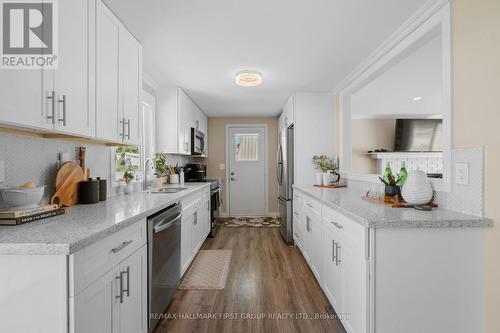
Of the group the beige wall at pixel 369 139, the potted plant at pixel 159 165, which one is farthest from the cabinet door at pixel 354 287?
the beige wall at pixel 369 139

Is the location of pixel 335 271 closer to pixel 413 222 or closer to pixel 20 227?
pixel 413 222

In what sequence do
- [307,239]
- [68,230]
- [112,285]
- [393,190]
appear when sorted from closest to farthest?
[68,230] < [112,285] < [393,190] < [307,239]

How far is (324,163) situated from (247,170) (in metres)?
2.50

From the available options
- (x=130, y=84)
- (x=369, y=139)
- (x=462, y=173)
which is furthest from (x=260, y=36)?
(x=369, y=139)

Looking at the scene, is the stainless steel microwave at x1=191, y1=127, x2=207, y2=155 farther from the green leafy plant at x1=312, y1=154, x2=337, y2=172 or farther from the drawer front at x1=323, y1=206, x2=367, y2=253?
the drawer front at x1=323, y1=206, x2=367, y2=253

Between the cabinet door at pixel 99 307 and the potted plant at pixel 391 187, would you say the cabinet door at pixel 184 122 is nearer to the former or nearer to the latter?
the cabinet door at pixel 99 307

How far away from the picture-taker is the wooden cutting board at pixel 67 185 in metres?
1.62

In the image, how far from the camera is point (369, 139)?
17.8ft

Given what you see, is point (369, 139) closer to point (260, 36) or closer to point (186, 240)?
point (260, 36)

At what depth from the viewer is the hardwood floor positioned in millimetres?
1830

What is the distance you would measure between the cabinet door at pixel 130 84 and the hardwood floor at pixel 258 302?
1500mm

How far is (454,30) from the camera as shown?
1523 millimetres

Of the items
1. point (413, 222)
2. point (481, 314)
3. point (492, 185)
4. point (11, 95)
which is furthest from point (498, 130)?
point (11, 95)

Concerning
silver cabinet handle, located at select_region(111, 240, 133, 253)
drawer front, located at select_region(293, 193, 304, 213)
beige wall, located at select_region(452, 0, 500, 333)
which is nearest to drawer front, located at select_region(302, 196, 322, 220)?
drawer front, located at select_region(293, 193, 304, 213)
